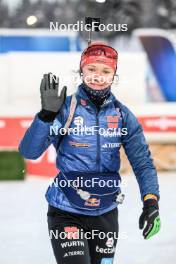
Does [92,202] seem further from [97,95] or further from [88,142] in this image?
[97,95]

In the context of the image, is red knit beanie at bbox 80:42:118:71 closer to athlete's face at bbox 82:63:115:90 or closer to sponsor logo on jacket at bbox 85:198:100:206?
athlete's face at bbox 82:63:115:90

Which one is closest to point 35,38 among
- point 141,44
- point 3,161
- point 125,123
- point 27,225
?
point 141,44

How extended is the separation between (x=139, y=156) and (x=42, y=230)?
2946 millimetres

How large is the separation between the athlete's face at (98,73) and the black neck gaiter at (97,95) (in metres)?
0.03

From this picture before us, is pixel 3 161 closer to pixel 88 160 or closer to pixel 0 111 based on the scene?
pixel 0 111

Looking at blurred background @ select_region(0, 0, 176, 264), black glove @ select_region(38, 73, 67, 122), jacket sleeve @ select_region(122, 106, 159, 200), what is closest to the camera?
black glove @ select_region(38, 73, 67, 122)

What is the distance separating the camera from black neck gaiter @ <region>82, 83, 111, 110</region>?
8.90ft

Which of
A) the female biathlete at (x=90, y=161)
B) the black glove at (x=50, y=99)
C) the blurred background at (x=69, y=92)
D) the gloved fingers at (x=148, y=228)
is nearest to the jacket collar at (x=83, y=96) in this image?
the female biathlete at (x=90, y=161)

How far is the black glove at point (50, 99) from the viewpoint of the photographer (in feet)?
8.38

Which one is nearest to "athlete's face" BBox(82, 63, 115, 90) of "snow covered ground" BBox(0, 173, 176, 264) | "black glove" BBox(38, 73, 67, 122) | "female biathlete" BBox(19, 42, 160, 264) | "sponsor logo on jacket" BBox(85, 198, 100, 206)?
"female biathlete" BBox(19, 42, 160, 264)

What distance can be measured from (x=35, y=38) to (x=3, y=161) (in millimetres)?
5577

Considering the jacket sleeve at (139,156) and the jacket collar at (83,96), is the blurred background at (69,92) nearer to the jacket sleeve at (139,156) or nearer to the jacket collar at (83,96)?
the jacket collar at (83,96)

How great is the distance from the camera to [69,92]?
10.3m

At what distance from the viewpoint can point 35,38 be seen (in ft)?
44.4
